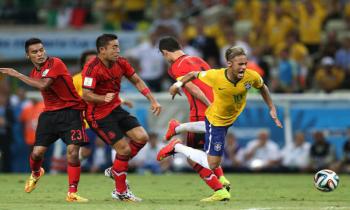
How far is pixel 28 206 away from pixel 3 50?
14.6 m

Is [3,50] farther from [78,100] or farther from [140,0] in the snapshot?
[78,100]

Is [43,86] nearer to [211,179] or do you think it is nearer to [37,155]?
[37,155]

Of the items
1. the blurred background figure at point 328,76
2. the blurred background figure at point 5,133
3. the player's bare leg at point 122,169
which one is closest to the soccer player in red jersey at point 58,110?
the player's bare leg at point 122,169

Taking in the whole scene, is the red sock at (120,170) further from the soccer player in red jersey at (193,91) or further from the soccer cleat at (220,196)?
the soccer cleat at (220,196)

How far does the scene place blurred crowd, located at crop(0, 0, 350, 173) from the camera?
2330cm

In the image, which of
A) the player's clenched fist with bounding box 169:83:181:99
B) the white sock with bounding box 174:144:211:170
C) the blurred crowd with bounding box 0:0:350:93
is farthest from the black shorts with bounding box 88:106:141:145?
the blurred crowd with bounding box 0:0:350:93

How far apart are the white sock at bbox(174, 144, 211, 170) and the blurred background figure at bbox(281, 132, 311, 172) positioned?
28.1 feet

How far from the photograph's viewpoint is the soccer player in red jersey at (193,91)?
14.9 meters

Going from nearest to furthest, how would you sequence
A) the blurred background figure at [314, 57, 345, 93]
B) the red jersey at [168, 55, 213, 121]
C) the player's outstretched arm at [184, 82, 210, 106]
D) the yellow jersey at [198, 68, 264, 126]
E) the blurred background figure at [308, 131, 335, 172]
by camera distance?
the yellow jersey at [198, 68, 264, 126]
the player's outstretched arm at [184, 82, 210, 106]
the red jersey at [168, 55, 213, 121]
the blurred background figure at [308, 131, 335, 172]
the blurred background figure at [314, 57, 345, 93]

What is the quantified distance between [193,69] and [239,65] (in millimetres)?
1327

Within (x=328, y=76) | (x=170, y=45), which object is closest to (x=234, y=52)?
(x=170, y=45)

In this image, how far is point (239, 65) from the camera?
13.9 metres

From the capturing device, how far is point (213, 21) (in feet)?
95.2

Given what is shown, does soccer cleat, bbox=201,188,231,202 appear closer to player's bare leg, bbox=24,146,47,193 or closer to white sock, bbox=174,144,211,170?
white sock, bbox=174,144,211,170
